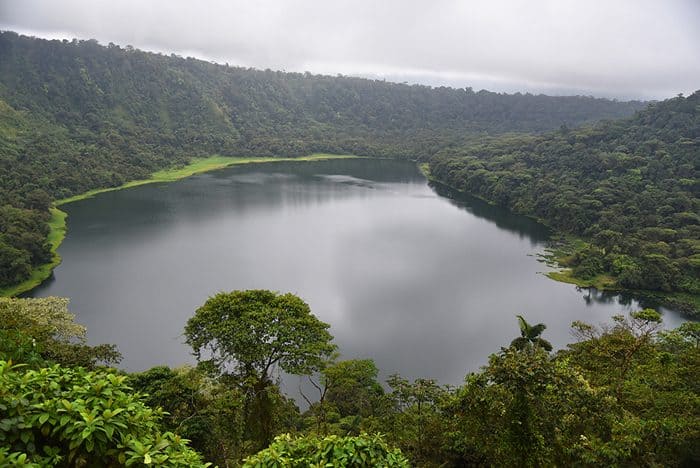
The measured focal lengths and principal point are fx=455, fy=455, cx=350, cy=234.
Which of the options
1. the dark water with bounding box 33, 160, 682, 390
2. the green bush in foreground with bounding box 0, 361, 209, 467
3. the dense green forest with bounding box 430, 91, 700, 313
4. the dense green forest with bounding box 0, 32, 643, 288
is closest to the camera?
the green bush in foreground with bounding box 0, 361, 209, 467

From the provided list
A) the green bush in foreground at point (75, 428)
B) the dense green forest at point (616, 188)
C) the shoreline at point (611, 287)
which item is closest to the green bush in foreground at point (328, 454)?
the green bush in foreground at point (75, 428)

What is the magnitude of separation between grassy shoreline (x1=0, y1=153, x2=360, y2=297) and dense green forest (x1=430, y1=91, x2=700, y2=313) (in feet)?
161

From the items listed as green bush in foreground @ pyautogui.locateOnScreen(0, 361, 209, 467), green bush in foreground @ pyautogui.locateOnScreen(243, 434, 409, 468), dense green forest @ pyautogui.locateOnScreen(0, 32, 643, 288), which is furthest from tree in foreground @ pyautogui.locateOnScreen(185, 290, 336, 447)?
dense green forest @ pyautogui.locateOnScreen(0, 32, 643, 288)

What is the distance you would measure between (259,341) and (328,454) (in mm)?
11536

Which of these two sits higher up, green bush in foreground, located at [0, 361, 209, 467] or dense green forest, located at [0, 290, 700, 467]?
green bush in foreground, located at [0, 361, 209, 467]

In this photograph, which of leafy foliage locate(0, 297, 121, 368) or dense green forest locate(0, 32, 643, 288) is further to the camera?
dense green forest locate(0, 32, 643, 288)

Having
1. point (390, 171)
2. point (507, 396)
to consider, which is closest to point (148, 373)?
point (507, 396)

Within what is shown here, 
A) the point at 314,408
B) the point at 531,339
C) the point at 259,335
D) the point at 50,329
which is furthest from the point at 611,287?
the point at 50,329

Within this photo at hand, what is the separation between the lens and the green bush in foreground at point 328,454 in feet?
17.1

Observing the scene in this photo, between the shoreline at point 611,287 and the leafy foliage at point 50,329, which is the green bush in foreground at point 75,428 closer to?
the leafy foliage at point 50,329

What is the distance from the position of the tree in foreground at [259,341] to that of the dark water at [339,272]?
34.9ft

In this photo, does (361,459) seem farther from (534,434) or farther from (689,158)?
(689,158)

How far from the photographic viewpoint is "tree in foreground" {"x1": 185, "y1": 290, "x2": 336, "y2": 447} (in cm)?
1597

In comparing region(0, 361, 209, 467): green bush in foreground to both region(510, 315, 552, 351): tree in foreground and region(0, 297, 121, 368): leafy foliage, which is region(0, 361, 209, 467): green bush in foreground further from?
region(510, 315, 552, 351): tree in foreground
